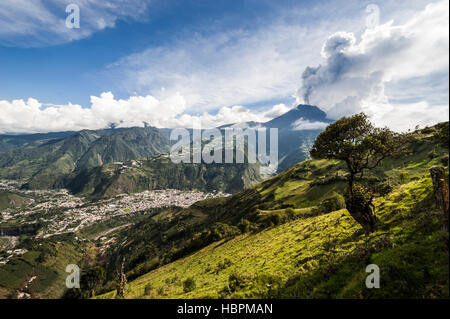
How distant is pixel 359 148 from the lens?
21.5 metres

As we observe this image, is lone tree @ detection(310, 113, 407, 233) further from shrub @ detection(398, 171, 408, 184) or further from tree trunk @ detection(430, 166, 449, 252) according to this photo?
shrub @ detection(398, 171, 408, 184)

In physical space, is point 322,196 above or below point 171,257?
above

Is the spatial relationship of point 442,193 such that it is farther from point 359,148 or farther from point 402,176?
point 402,176

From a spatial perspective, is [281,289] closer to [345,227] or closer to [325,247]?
[325,247]

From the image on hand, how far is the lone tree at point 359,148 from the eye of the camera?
20.9 metres

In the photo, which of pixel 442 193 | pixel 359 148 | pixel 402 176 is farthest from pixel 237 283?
pixel 402 176

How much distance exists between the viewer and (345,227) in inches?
1183

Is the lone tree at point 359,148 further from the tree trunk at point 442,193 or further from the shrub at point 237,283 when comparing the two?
the shrub at point 237,283

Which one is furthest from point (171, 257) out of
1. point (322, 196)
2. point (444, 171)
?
point (444, 171)

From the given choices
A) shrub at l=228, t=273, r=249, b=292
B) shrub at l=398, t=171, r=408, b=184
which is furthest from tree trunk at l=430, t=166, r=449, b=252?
shrub at l=398, t=171, r=408, b=184

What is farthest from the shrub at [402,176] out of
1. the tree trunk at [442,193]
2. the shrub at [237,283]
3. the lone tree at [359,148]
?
the shrub at [237,283]

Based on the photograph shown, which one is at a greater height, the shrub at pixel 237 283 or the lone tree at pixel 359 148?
the lone tree at pixel 359 148
